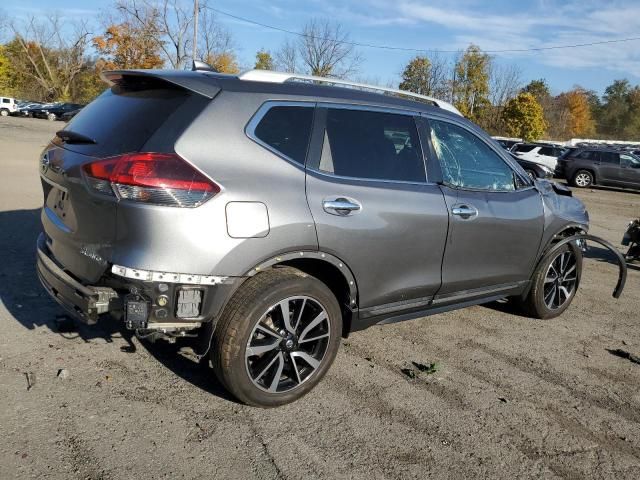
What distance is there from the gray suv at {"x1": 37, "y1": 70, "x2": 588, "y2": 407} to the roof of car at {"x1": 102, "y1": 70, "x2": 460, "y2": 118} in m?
0.01

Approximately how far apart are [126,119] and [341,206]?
1317 millimetres

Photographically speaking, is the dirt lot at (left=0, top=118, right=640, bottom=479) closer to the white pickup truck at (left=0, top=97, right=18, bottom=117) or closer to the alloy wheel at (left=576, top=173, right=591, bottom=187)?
the alloy wheel at (left=576, top=173, right=591, bottom=187)

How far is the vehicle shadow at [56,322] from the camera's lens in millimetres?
3669

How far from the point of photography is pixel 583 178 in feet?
75.7

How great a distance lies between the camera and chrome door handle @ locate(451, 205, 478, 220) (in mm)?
3998

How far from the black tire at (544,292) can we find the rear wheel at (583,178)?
1954 cm

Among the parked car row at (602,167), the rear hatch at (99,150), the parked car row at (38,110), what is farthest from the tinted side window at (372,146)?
the parked car row at (38,110)

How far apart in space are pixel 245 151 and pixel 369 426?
169cm

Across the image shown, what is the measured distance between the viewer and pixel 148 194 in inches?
111

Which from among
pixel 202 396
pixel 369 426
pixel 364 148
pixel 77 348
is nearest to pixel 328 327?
pixel 369 426

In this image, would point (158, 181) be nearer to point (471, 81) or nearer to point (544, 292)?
point (544, 292)

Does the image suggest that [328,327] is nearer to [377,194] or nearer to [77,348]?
[377,194]

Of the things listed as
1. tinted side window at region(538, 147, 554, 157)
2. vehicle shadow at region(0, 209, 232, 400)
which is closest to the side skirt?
vehicle shadow at region(0, 209, 232, 400)

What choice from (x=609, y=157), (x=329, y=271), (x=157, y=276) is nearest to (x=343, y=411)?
(x=329, y=271)
